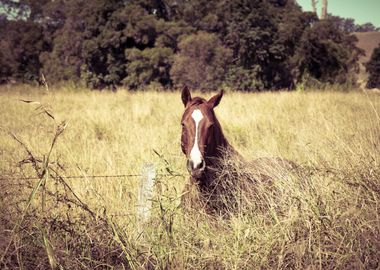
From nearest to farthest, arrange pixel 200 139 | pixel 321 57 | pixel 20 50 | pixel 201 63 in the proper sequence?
pixel 200 139 → pixel 201 63 → pixel 321 57 → pixel 20 50

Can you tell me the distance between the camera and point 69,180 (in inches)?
169

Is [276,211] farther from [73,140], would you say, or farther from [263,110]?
[263,110]

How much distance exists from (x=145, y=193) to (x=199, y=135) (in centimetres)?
72

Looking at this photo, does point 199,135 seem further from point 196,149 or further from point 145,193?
point 145,193

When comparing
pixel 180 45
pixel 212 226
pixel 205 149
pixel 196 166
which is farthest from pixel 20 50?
pixel 212 226

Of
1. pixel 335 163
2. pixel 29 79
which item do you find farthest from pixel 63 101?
pixel 29 79

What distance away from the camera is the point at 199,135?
10.2 ft

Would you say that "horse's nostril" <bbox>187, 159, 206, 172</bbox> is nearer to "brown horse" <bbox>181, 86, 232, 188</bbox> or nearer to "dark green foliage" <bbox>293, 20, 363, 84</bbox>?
"brown horse" <bbox>181, 86, 232, 188</bbox>

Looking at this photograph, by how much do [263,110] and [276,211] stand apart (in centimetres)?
688

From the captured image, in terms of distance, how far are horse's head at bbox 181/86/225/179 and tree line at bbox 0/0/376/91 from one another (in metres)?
17.0

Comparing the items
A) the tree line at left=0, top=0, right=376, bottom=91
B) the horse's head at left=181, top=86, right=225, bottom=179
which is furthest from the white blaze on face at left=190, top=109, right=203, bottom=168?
the tree line at left=0, top=0, right=376, bottom=91

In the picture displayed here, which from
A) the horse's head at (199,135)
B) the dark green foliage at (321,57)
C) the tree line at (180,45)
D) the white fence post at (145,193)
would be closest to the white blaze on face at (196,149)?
the horse's head at (199,135)

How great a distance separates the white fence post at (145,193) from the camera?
2.68m

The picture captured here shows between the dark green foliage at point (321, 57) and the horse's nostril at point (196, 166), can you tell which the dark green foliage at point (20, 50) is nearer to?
the dark green foliage at point (321, 57)
